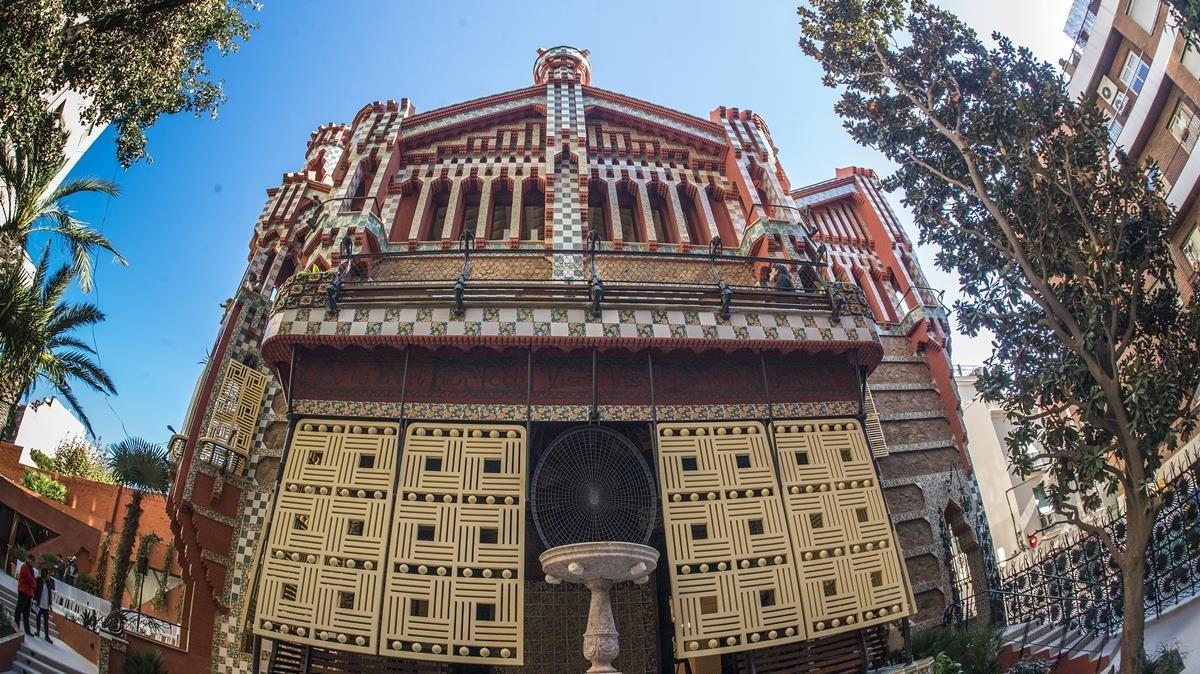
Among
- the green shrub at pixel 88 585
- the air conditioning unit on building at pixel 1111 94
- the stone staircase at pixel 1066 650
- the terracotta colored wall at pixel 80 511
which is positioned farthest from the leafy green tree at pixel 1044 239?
the terracotta colored wall at pixel 80 511

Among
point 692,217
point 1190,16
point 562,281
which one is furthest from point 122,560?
point 1190,16

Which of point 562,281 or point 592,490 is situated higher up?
point 562,281

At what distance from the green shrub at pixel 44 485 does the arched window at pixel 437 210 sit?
20.8m

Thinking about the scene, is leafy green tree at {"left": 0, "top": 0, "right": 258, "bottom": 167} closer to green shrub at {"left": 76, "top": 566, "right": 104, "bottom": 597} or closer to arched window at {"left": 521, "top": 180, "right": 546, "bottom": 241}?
arched window at {"left": 521, "top": 180, "right": 546, "bottom": 241}

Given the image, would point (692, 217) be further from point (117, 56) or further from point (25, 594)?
point (25, 594)

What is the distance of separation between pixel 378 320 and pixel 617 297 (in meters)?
3.85

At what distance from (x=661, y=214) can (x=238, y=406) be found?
9.61 meters

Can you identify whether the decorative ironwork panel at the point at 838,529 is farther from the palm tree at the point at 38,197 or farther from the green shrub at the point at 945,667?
the palm tree at the point at 38,197

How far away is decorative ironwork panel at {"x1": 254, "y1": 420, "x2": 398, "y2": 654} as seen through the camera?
9750mm

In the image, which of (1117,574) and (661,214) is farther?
(661,214)

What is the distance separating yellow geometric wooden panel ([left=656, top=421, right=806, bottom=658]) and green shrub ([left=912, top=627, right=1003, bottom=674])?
8.71 feet

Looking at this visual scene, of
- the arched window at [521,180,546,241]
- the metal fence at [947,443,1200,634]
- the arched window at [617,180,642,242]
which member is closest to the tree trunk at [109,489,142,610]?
the arched window at [521,180,546,241]

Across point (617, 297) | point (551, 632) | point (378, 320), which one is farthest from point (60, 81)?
point (551, 632)

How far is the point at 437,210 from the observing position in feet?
52.7
